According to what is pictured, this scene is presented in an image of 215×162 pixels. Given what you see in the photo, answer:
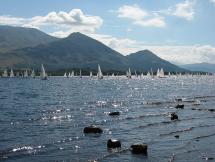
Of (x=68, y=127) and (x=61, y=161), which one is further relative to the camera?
(x=68, y=127)

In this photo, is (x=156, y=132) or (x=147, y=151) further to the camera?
(x=156, y=132)

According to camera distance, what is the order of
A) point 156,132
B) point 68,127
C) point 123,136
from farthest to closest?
point 68,127
point 156,132
point 123,136

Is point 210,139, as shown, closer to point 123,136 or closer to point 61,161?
point 123,136

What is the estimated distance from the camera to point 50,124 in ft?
218

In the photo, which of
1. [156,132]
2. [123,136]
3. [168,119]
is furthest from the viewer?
[168,119]

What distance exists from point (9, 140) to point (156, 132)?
20.8 metres

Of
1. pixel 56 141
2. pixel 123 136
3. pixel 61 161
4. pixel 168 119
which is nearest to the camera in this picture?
→ pixel 61 161

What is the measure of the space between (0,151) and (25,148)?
2964 mm

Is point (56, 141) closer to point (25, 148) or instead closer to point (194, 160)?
point (25, 148)

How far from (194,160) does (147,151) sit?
231 inches

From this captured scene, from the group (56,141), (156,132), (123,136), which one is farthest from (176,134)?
(56,141)

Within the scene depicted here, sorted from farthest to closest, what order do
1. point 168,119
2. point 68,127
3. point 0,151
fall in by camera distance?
point 168,119, point 68,127, point 0,151

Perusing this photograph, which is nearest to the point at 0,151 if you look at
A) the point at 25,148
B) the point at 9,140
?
the point at 25,148

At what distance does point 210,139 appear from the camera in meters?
52.1
